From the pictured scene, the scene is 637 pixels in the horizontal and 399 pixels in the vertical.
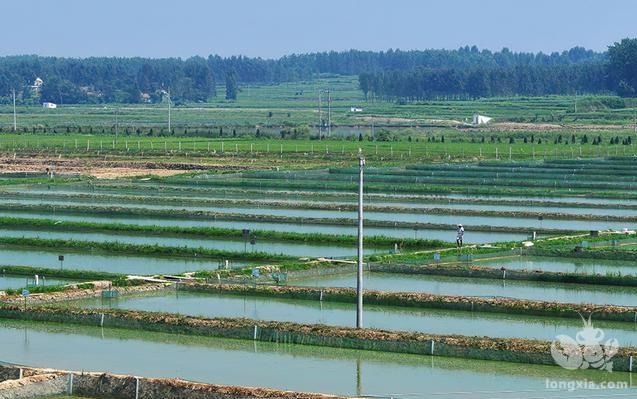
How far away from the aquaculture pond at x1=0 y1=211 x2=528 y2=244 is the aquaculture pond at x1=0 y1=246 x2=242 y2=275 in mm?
4915

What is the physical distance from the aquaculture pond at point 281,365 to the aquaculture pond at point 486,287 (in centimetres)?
531

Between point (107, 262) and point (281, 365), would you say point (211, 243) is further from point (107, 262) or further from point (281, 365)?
point (281, 365)

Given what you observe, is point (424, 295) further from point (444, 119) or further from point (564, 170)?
point (444, 119)

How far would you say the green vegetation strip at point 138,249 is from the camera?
2819cm

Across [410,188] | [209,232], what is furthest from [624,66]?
[209,232]

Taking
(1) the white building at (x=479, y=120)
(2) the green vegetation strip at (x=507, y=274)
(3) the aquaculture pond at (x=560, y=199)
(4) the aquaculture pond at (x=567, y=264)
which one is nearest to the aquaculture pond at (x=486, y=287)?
(2) the green vegetation strip at (x=507, y=274)

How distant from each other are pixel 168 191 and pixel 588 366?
86.3ft

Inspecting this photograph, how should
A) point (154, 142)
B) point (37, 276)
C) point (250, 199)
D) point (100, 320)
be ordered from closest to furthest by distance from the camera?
point (100, 320) < point (37, 276) < point (250, 199) < point (154, 142)

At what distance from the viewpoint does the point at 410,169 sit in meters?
50.6

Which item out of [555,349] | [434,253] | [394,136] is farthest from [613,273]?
[394,136]

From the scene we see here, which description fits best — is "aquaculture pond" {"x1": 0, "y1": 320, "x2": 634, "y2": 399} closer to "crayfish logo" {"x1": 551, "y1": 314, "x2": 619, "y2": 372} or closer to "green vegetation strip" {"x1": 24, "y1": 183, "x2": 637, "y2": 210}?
"crayfish logo" {"x1": 551, "y1": 314, "x2": 619, "y2": 372}

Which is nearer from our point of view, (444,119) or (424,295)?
(424,295)

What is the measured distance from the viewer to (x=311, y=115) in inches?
4449

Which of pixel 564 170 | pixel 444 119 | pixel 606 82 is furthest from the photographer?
pixel 606 82
